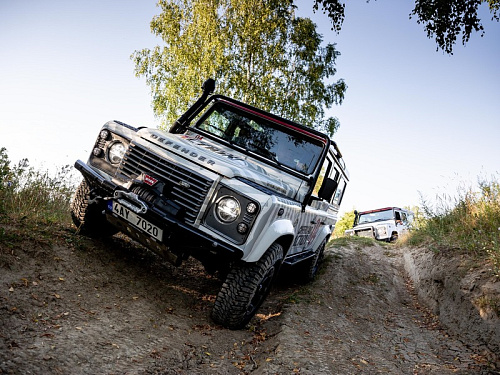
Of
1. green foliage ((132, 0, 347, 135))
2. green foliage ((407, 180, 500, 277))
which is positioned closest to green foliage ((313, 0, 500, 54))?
green foliage ((407, 180, 500, 277))

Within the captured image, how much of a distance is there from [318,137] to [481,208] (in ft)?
12.5

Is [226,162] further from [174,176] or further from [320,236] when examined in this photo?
→ [320,236]

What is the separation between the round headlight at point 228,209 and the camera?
10.4 feet

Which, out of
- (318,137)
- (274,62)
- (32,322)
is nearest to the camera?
(32,322)

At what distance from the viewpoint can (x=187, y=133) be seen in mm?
4652

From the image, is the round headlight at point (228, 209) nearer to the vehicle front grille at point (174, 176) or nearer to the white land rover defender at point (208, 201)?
the white land rover defender at point (208, 201)

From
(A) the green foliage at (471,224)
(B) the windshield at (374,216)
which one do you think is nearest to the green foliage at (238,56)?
(B) the windshield at (374,216)

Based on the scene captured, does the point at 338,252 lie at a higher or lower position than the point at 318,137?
lower

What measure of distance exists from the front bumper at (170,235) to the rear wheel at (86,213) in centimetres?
46

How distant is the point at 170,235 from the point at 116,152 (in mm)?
1098

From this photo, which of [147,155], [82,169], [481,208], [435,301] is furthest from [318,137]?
[481,208]

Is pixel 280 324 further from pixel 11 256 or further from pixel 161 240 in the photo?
pixel 11 256

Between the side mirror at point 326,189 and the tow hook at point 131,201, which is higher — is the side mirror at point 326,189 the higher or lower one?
the higher one

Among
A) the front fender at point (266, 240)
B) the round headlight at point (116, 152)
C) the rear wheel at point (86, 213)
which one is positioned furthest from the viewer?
the rear wheel at point (86, 213)
